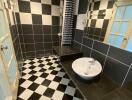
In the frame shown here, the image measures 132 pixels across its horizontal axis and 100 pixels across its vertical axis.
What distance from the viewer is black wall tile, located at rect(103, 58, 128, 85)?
94 centimetres

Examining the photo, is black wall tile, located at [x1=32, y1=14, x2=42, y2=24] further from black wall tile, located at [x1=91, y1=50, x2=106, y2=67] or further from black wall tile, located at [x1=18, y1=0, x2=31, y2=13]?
black wall tile, located at [x1=91, y1=50, x2=106, y2=67]

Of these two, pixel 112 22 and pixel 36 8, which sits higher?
pixel 36 8

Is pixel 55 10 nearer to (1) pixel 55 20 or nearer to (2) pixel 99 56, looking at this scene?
(1) pixel 55 20

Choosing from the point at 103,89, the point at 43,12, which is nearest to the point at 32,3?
the point at 43,12

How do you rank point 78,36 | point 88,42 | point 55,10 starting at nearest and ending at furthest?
point 88,42, point 78,36, point 55,10

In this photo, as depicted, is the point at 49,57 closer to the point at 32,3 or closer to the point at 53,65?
the point at 53,65

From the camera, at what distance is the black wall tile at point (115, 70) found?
36.9 inches

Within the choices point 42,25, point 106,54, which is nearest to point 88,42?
point 106,54

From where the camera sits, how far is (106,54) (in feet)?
3.70

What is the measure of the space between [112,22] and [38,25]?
76.6 inches

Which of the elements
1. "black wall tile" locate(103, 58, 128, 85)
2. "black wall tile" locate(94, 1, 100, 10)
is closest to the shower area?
"black wall tile" locate(94, 1, 100, 10)

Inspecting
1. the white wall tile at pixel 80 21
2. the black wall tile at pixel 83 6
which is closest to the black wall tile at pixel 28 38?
the white wall tile at pixel 80 21

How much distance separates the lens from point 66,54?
1553 millimetres

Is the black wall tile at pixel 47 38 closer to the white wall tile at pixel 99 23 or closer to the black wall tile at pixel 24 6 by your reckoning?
the black wall tile at pixel 24 6
